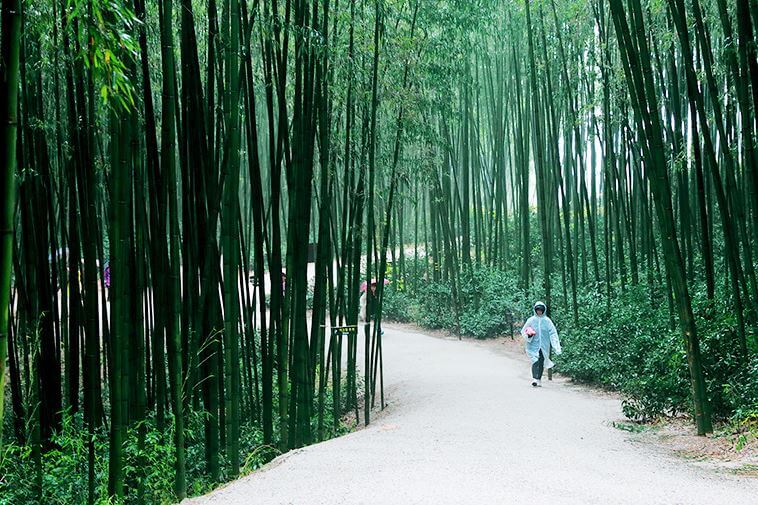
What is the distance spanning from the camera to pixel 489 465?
3707 millimetres

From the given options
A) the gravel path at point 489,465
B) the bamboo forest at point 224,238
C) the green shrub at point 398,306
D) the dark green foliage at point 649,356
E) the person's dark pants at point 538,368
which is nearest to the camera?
the gravel path at point 489,465

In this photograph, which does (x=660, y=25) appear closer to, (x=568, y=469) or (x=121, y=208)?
(x=568, y=469)

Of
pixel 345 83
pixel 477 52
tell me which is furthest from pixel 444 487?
pixel 477 52

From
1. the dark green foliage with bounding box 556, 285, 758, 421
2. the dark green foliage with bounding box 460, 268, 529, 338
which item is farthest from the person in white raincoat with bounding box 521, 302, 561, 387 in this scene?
the dark green foliage with bounding box 460, 268, 529, 338

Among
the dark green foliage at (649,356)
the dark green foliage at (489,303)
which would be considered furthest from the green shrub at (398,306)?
the dark green foliage at (649,356)

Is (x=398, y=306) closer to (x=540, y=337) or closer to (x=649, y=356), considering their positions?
(x=540, y=337)

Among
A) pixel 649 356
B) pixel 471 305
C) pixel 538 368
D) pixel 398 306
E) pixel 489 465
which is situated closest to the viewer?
pixel 489 465

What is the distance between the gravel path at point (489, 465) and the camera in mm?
3094

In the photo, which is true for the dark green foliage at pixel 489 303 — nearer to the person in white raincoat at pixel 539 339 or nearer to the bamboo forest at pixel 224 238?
the bamboo forest at pixel 224 238

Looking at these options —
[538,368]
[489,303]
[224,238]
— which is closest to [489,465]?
[224,238]

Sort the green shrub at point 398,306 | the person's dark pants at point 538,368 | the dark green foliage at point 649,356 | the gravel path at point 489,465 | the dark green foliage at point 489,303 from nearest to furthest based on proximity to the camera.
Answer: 1. the gravel path at point 489,465
2. the dark green foliage at point 649,356
3. the person's dark pants at point 538,368
4. the dark green foliage at point 489,303
5. the green shrub at point 398,306

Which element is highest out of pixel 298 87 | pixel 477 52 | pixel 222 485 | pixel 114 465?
pixel 477 52

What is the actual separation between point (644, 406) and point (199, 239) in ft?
11.3

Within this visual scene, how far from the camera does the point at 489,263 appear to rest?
13.2 meters
